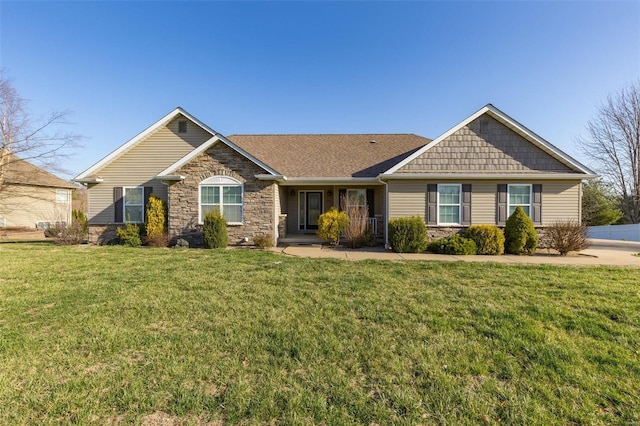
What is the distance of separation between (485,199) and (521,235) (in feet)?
6.45

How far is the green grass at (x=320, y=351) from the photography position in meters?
2.52

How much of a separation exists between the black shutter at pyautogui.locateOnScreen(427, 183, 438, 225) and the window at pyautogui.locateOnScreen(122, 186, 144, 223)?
43.2ft

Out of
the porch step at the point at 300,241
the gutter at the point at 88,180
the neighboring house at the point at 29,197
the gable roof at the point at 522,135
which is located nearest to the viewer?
the gable roof at the point at 522,135

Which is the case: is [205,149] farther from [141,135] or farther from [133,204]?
[133,204]

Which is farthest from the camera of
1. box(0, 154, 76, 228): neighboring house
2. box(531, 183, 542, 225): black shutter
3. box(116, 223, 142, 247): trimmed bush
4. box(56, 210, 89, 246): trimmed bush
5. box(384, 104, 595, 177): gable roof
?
box(0, 154, 76, 228): neighboring house

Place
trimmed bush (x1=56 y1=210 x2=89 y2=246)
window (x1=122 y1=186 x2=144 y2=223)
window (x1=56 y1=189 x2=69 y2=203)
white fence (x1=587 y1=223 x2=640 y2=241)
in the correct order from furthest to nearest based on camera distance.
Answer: window (x1=56 y1=189 x2=69 y2=203), white fence (x1=587 y1=223 x2=640 y2=241), window (x1=122 y1=186 x2=144 y2=223), trimmed bush (x1=56 y1=210 x2=89 y2=246)

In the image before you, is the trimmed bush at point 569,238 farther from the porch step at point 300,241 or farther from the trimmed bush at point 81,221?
the trimmed bush at point 81,221

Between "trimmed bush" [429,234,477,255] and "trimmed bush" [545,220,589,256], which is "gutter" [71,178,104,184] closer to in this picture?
"trimmed bush" [429,234,477,255]

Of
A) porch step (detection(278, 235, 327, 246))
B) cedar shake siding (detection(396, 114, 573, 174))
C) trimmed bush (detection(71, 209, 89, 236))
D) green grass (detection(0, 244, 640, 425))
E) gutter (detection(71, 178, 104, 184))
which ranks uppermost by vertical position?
cedar shake siding (detection(396, 114, 573, 174))

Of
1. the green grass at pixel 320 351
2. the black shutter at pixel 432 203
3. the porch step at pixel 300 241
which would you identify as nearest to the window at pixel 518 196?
the black shutter at pixel 432 203

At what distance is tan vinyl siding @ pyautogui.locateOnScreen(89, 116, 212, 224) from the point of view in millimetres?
13531

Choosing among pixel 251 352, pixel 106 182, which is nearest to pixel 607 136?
pixel 251 352

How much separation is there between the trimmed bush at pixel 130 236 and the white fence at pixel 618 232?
2457 centimetres

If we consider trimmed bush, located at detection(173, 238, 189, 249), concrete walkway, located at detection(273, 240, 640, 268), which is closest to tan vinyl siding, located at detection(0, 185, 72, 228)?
trimmed bush, located at detection(173, 238, 189, 249)
